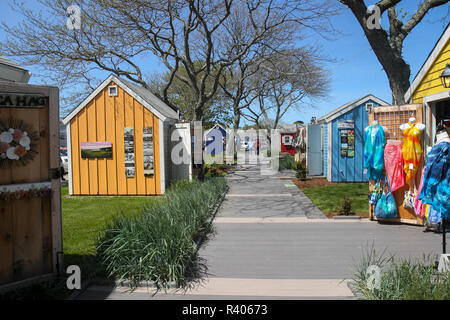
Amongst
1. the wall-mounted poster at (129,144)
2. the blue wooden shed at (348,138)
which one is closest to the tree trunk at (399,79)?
the blue wooden shed at (348,138)

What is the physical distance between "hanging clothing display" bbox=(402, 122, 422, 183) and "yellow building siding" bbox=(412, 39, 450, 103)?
0.82 m

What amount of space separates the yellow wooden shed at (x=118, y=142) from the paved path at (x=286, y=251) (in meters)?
3.87

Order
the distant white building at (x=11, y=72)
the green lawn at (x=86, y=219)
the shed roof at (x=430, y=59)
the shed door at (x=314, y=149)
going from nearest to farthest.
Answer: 1. the distant white building at (x=11, y=72)
2. the green lawn at (x=86, y=219)
3. the shed roof at (x=430, y=59)
4. the shed door at (x=314, y=149)

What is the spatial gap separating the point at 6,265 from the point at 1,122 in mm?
1728

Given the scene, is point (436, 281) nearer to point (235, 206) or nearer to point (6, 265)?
point (6, 265)

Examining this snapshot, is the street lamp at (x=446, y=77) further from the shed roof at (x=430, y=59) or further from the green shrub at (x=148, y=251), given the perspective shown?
the green shrub at (x=148, y=251)

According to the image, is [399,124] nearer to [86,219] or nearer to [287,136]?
[86,219]

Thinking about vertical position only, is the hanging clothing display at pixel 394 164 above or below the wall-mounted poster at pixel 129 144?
below

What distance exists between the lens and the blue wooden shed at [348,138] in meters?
13.7

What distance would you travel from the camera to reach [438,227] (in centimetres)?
650

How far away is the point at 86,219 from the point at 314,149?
1127 centimetres

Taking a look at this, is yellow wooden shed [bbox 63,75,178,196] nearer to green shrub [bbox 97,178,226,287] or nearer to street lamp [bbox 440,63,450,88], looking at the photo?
green shrub [bbox 97,178,226,287]

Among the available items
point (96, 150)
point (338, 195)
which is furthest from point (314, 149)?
point (96, 150)

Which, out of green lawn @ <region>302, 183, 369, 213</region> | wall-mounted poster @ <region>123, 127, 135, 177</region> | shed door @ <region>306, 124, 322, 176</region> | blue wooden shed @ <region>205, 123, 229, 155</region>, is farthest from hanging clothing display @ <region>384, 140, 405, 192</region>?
blue wooden shed @ <region>205, 123, 229, 155</region>
